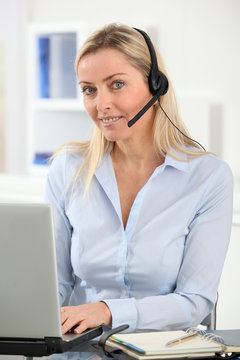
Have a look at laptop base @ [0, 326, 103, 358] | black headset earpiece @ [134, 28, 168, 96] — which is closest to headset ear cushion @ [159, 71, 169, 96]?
black headset earpiece @ [134, 28, 168, 96]

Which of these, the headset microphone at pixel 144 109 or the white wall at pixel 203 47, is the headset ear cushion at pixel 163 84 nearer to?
the headset microphone at pixel 144 109

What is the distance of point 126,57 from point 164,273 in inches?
23.8

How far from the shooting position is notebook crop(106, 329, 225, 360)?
1.20 m

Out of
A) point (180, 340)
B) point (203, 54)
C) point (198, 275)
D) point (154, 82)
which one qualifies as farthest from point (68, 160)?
point (203, 54)

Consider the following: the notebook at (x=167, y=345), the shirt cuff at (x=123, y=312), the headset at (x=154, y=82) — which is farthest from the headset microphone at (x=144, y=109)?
the notebook at (x=167, y=345)

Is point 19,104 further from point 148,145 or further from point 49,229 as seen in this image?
point 49,229

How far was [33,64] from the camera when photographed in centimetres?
336

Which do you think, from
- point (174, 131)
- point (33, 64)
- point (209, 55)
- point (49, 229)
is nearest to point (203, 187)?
point (174, 131)

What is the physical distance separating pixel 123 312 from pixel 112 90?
62cm

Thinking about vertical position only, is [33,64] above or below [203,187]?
above

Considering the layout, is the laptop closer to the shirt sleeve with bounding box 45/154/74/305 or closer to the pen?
the pen

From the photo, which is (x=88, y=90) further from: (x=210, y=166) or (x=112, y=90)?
(x=210, y=166)

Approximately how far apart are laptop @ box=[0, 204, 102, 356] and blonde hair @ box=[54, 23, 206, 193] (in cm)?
72

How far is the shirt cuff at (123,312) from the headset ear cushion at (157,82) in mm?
607
